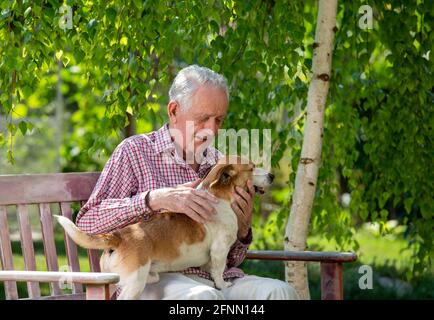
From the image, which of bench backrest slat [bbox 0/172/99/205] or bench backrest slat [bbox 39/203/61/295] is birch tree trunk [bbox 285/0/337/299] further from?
bench backrest slat [bbox 39/203/61/295]

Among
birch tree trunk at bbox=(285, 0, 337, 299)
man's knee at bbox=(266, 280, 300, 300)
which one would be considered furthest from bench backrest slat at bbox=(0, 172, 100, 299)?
birch tree trunk at bbox=(285, 0, 337, 299)

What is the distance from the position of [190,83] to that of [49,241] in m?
0.83

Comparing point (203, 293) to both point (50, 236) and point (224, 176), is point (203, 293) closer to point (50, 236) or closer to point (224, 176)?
point (224, 176)

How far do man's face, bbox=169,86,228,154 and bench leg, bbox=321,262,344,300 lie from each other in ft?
2.24

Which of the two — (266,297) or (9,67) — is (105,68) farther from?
(266,297)

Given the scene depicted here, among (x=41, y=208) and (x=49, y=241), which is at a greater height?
(x=41, y=208)

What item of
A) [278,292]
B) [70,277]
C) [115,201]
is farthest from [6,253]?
[278,292]

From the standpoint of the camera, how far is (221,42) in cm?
390

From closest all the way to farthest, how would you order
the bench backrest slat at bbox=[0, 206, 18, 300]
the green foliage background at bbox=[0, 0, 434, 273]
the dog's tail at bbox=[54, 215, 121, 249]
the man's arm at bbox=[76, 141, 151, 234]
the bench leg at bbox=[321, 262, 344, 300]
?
the dog's tail at bbox=[54, 215, 121, 249] < the man's arm at bbox=[76, 141, 151, 234] < the bench backrest slat at bbox=[0, 206, 18, 300] < the bench leg at bbox=[321, 262, 344, 300] < the green foliage background at bbox=[0, 0, 434, 273]

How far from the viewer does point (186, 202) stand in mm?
2805

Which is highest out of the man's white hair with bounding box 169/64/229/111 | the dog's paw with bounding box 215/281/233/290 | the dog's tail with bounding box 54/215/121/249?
the man's white hair with bounding box 169/64/229/111

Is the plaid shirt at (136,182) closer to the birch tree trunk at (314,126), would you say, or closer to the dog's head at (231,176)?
the dog's head at (231,176)

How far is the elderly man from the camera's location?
2857 mm

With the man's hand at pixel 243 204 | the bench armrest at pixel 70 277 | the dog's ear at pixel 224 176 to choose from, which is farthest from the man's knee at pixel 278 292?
the bench armrest at pixel 70 277
